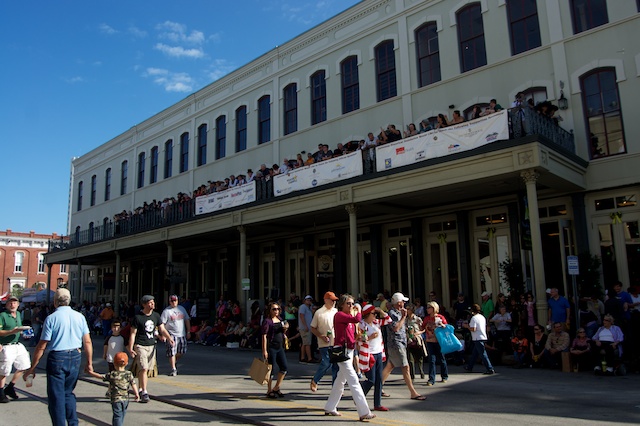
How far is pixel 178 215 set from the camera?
24.6 meters

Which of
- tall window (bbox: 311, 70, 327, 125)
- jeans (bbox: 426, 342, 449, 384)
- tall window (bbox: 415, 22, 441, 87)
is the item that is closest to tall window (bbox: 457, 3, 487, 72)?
tall window (bbox: 415, 22, 441, 87)

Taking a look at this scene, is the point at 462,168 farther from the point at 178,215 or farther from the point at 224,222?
the point at 178,215

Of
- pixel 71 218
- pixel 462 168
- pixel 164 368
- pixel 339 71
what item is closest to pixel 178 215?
pixel 339 71

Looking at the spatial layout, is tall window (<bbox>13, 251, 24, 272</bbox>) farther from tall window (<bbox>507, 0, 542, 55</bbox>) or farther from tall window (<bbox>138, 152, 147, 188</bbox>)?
tall window (<bbox>507, 0, 542, 55</bbox>)

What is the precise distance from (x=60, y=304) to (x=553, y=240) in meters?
13.9

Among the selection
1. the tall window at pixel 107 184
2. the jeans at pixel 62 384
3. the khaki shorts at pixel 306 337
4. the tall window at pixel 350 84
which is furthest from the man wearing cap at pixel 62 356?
the tall window at pixel 107 184

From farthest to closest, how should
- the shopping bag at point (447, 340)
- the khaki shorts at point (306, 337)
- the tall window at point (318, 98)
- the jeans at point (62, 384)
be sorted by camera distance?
the tall window at point (318, 98) → the khaki shorts at point (306, 337) → the shopping bag at point (447, 340) → the jeans at point (62, 384)

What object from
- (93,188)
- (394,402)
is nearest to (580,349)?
(394,402)

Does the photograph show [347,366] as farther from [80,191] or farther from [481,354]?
[80,191]

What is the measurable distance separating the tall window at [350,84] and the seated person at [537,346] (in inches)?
486

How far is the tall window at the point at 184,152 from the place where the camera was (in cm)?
3136

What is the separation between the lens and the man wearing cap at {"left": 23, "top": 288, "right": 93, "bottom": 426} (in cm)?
626

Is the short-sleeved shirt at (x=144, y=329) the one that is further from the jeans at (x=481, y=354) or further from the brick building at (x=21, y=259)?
the brick building at (x=21, y=259)

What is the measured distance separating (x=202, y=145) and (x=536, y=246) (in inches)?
→ 856
